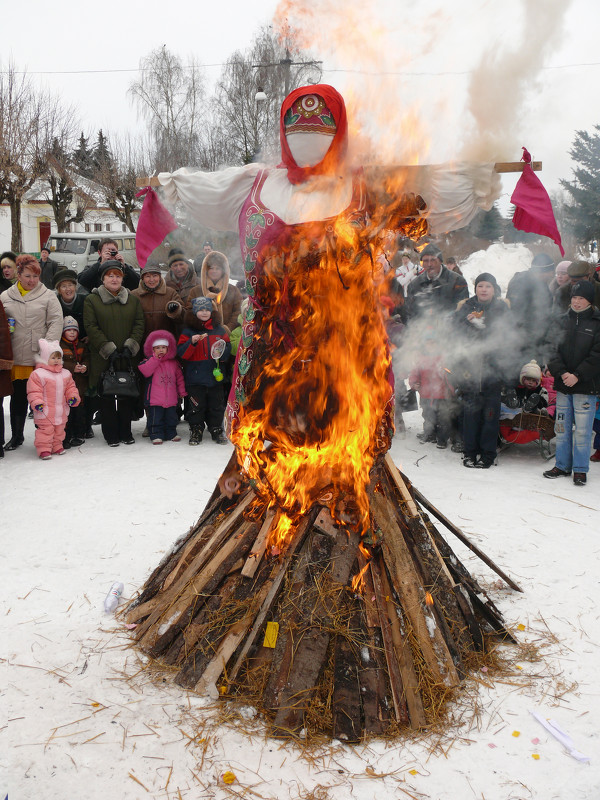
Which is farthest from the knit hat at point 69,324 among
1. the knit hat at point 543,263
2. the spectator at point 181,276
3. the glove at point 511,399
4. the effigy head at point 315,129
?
the knit hat at point 543,263

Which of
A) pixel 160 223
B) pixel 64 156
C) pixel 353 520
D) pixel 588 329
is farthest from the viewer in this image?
pixel 64 156

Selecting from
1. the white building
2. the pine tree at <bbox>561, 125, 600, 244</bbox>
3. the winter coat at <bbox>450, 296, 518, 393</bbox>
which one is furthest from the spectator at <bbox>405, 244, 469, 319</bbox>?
the white building

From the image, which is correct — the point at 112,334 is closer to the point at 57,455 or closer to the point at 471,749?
the point at 57,455

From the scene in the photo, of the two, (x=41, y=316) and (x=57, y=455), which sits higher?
(x=41, y=316)

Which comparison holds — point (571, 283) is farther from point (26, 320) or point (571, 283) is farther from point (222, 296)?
point (26, 320)

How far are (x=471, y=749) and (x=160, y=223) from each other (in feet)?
10.2

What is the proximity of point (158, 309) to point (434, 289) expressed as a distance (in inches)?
126

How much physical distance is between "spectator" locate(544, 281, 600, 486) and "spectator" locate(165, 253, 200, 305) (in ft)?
14.4

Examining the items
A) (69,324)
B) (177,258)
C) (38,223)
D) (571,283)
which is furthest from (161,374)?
(38,223)

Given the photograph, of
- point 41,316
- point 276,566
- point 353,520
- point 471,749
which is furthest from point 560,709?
point 41,316

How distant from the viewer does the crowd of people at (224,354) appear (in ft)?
20.6

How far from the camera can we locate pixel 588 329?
598cm

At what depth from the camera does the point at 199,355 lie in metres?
7.25

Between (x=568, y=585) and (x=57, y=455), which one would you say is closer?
(x=568, y=585)
